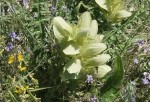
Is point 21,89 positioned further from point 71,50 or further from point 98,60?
point 98,60

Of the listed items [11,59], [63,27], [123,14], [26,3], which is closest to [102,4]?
[123,14]

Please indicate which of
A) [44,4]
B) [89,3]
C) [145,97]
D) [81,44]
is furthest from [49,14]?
[145,97]

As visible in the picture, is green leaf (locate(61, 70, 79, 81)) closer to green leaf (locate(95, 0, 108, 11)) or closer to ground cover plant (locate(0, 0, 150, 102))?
ground cover plant (locate(0, 0, 150, 102))

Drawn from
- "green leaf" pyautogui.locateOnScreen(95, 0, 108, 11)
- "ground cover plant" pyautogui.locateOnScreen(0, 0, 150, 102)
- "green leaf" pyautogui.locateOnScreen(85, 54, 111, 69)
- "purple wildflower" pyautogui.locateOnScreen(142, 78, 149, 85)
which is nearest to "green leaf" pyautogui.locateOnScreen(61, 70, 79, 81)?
"ground cover plant" pyautogui.locateOnScreen(0, 0, 150, 102)

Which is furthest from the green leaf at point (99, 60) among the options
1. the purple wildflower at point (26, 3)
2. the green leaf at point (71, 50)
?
the purple wildflower at point (26, 3)

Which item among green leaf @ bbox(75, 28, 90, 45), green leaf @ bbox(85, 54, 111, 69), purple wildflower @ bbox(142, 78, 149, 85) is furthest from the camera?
purple wildflower @ bbox(142, 78, 149, 85)

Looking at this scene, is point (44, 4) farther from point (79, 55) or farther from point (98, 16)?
point (79, 55)

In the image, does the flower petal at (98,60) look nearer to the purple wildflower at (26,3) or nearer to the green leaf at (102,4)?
the green leaf at (102,4)
